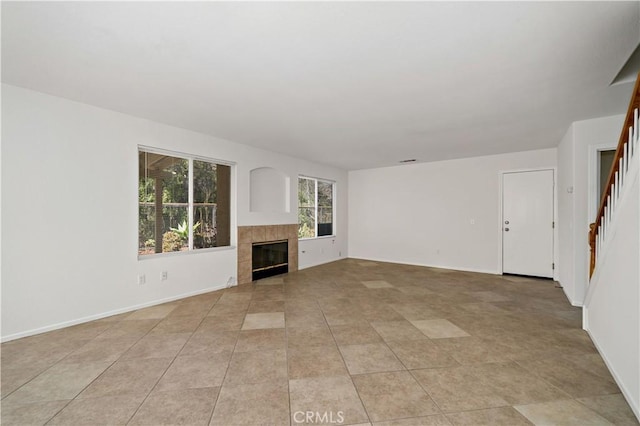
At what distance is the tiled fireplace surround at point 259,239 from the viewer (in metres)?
5.13

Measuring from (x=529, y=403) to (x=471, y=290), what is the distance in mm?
3017

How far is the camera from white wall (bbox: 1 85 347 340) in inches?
111

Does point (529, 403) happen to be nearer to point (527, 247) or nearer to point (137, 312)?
point (137, 312)

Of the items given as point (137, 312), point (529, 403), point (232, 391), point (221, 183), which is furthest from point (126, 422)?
point (221, 183)

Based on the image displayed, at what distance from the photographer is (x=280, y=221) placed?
5973mm

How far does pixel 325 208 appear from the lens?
7566 millimetres

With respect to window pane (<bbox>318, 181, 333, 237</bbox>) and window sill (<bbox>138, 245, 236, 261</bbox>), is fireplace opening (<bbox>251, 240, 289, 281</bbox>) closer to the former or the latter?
window sill (<bbox>138, 245, 236, 261</bbox>)

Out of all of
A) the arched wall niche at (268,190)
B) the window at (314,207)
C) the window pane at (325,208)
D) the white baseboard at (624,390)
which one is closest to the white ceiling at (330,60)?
the arched wall niche at (268,190)

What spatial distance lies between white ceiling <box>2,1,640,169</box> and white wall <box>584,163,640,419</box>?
1245mm

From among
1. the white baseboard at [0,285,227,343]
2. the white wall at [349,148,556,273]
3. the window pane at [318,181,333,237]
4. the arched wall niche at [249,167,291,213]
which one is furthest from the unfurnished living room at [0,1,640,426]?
the window pane at [318,181,333,237]

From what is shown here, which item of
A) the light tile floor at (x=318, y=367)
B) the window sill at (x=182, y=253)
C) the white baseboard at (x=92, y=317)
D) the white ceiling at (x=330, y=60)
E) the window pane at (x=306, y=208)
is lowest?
the light tile floor at (x=318, y=367)

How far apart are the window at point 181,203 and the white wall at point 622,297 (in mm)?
4896

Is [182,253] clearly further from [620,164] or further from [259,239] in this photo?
[620,164]

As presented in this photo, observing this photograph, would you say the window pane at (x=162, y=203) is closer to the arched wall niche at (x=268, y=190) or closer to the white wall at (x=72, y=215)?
the white wall at (x=72, y=215)
